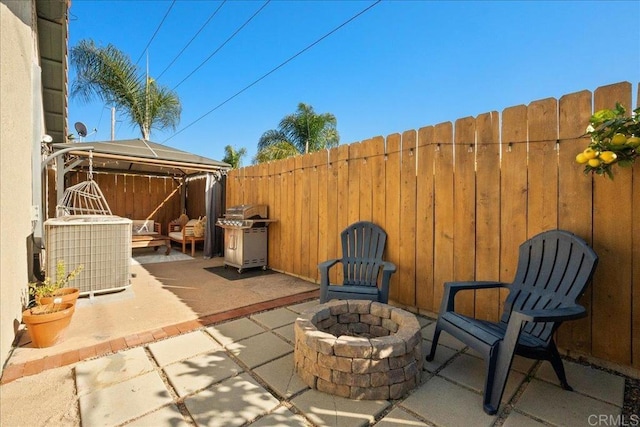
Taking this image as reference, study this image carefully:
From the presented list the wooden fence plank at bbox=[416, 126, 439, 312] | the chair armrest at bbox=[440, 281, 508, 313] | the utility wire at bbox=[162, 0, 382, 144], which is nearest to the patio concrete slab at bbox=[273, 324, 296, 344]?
the chair armrest at bbox=[440, 281, 508, 313]

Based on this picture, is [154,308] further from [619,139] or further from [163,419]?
[619,139]

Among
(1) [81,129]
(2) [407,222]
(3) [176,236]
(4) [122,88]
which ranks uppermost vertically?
(4) [122,88]

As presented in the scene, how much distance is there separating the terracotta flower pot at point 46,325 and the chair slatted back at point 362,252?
8.34 feet

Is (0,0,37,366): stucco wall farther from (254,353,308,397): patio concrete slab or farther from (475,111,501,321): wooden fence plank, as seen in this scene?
(475,111,501,321): wooden fence plank

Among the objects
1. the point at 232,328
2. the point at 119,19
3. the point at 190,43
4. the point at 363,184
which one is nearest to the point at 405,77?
the point at 363,184

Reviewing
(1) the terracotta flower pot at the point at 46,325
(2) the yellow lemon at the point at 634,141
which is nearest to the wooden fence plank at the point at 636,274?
(2) the yellow lemon at the point at 634,141

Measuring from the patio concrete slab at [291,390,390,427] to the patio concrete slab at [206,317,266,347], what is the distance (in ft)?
3.10

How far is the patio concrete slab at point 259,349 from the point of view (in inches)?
83.0

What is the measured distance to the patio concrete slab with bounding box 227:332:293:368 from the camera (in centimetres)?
211

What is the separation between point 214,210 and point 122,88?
6860mm

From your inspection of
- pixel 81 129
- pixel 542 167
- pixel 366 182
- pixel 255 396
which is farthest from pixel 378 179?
pixel 81 129

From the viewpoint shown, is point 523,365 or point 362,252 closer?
point 523,365

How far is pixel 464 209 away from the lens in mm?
2674

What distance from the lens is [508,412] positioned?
157 centimetres
